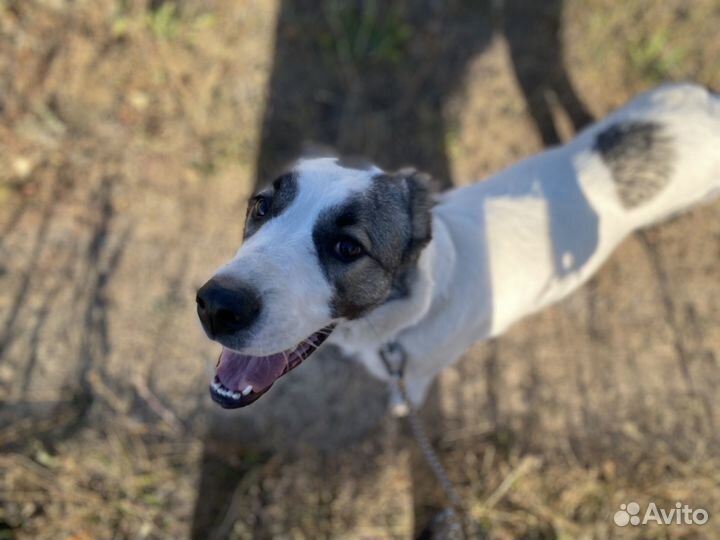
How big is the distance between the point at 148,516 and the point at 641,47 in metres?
6.40

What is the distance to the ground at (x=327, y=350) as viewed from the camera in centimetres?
432

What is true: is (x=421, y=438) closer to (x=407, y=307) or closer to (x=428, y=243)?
(x=407, y=307)

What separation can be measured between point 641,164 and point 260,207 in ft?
8.56

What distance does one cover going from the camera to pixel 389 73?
233 inches

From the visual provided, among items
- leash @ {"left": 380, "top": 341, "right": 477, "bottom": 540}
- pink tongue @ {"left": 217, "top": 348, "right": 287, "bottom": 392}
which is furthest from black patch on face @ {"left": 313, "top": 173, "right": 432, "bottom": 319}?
leash @ {"left": 380, "top": 341, "right": 477, "bottom": 540}

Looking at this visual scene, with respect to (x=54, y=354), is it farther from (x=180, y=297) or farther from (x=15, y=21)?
(x=15, y=21)

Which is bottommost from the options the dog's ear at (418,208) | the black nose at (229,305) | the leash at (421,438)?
the leash at (421,438)

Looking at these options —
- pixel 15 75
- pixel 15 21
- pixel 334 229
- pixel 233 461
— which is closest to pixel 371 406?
pixel 233 461

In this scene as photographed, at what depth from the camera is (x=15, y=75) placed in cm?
533

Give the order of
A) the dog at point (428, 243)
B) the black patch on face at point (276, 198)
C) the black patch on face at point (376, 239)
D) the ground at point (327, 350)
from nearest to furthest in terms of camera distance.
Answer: the dog at point (428, 243) < the black patch on face at point (376, 239) < the black patch on face at point (276, 198) < the ground at point (327, 350)

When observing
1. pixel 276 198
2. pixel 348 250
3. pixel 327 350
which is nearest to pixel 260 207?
pixel 276 198

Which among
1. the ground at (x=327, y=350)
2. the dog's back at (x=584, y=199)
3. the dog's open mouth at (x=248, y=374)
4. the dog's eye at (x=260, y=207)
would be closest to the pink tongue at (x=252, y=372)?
the dog's open mouth at (x=248, y=374)

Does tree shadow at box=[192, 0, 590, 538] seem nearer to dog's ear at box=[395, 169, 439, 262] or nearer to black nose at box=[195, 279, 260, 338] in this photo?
dog's ear at box=[395, 169, 439, 262]

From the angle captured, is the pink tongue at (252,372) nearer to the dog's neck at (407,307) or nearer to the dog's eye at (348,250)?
the dog's neck at (407,307)
